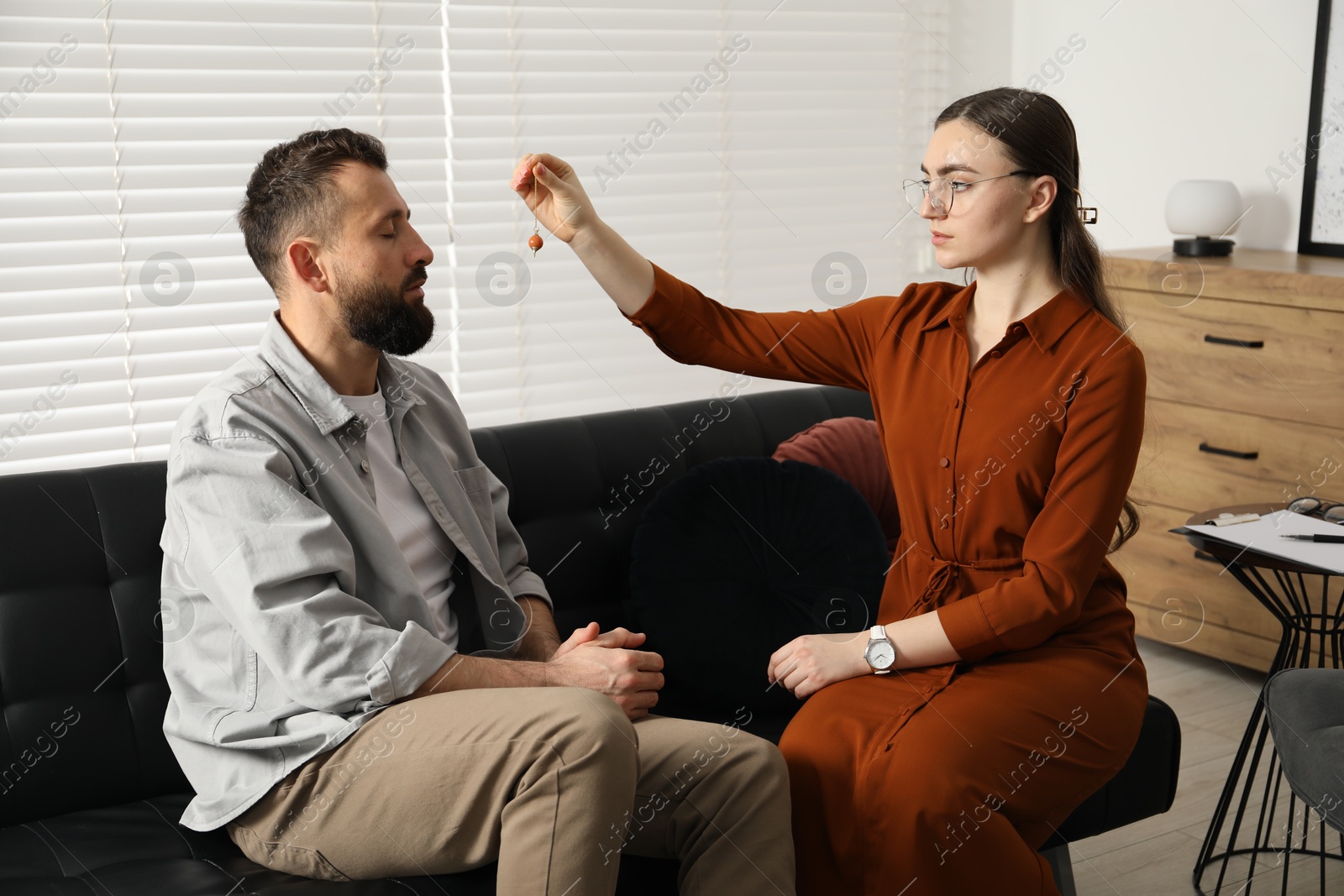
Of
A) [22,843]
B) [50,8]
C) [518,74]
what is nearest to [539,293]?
[518,74]

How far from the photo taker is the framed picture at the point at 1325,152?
321cm

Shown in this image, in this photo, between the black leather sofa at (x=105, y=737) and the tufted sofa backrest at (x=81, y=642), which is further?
the tufted sofa backrest at (x=81, y=642)

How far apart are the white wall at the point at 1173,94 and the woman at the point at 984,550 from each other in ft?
6.81

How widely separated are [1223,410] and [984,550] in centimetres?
173

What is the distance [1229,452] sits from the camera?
313 centimetres

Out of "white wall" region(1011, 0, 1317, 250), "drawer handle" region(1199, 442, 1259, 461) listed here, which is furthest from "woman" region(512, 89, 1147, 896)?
"white wall" region(1011, 0, 1317, 250)

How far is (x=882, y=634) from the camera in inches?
69.2

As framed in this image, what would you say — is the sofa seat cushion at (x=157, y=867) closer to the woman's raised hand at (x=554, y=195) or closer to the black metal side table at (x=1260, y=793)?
the woman's raised hand at (x=554, y=195)

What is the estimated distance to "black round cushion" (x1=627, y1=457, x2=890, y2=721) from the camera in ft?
6.80

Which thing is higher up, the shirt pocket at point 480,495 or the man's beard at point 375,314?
the man's beard at point 375,314

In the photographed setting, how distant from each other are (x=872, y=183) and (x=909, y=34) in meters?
0.51

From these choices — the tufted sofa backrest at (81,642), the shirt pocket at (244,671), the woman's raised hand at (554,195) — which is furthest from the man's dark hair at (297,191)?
the shirt pocket at (244,671)

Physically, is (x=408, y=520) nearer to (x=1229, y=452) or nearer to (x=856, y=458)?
(x=856, y=458)

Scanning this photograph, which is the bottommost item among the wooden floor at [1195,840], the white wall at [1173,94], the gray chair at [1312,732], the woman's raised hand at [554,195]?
the wooden floor at [1195,840]
